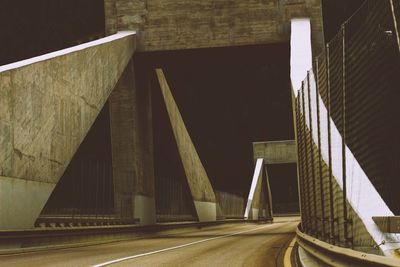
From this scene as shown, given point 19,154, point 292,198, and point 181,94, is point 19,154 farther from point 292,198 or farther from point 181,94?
point 292,198

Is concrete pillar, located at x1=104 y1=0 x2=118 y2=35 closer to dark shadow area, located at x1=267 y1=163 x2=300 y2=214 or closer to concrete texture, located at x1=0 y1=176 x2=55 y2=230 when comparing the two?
concrete texture, located at x1=0 y1=176 x2=55 y2=230

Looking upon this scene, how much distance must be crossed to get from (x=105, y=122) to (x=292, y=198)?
179 feet

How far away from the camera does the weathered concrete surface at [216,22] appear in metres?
26.5

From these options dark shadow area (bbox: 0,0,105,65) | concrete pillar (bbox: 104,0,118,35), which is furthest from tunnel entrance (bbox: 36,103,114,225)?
dark shadow area (bbox: 0,0,105,65)

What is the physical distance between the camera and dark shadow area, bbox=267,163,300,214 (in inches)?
3816

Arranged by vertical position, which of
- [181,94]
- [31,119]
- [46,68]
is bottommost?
[31,119]

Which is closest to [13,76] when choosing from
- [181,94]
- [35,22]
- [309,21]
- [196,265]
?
[196,265]

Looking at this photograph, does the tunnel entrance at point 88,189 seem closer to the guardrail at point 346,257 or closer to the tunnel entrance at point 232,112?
the tunnel entrance at point 232,112

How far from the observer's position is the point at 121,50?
25094 mm

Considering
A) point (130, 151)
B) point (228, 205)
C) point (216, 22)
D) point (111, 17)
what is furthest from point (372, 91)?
point (228, 205)

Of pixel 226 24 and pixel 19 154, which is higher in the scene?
pixel 226 24

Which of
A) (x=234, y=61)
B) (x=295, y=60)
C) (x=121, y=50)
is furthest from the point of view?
(x=234, y=61)

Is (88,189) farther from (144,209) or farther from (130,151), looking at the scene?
(144,209)

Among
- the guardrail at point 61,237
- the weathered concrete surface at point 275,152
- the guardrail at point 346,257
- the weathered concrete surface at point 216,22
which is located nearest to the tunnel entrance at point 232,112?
the weathered concrete surface at point 275,152
